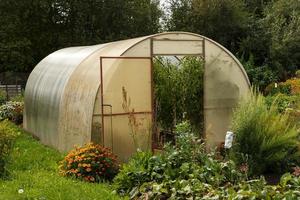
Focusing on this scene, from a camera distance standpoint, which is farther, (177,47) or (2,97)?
(2,97)

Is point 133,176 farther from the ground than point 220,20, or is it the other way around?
point 220,20

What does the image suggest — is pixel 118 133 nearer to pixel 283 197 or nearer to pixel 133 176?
pixel 133 176

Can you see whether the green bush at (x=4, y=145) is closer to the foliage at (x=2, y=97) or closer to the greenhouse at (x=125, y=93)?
the greenhouse at (x=125, y=93)

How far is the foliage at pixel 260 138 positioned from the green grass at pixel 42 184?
2.33 metres

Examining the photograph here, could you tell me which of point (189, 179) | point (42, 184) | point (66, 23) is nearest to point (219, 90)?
point (189, 179)

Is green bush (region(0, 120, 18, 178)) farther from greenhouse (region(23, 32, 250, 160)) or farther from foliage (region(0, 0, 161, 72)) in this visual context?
foliage (region(0, 0, 161, 72))

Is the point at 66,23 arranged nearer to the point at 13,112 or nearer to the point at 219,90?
the point at 13,112

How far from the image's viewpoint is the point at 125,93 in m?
8.39

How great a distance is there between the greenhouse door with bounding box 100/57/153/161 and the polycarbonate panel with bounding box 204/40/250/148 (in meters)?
1.42

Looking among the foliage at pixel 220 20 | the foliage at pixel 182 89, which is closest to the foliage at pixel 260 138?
the foliage at pixel 182 89

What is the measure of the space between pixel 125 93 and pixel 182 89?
2289mm

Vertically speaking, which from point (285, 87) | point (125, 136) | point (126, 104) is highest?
point (285, 87)

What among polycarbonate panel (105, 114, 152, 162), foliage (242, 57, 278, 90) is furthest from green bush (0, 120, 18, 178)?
foliage (242, 57, 278, 90)

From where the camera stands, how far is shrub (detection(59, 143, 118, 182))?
786cm
